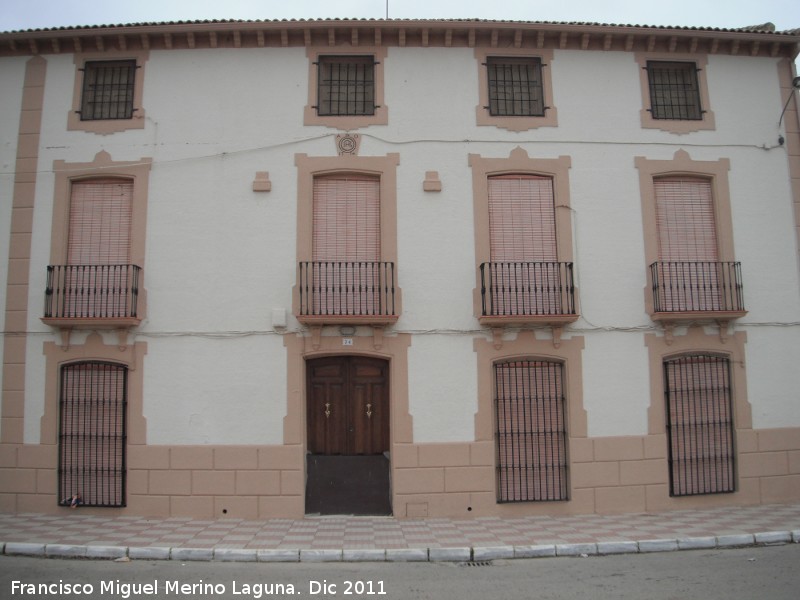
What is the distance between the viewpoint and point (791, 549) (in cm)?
776

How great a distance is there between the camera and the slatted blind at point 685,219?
408 inches

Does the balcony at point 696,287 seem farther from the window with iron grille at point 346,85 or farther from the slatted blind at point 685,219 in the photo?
the window with iron grille at point 346,85

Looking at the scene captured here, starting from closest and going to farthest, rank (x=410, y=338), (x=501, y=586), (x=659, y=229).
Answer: (x=501, y=586)
(x=410, y=338)
(x=659, y=229)

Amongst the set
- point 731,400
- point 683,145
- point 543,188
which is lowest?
point 731,400

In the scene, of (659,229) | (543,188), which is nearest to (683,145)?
(659,229)

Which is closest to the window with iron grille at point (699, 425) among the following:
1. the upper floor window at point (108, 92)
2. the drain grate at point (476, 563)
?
the drain grate at point (476, 563)

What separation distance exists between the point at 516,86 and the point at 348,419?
6.64 metres

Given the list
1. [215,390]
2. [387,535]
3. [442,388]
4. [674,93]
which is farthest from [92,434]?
[674,93]

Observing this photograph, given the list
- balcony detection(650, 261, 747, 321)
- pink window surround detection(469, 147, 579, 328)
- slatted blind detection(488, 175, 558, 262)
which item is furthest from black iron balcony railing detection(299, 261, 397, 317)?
balcony detection(650, 261, 747, 321)

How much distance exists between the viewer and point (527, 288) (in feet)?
32.4

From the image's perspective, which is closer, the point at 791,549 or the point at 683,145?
the point at 791,549

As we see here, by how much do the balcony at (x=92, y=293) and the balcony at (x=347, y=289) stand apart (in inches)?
112

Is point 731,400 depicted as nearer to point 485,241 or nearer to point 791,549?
point 791,549

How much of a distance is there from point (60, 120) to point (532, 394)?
9.56m
